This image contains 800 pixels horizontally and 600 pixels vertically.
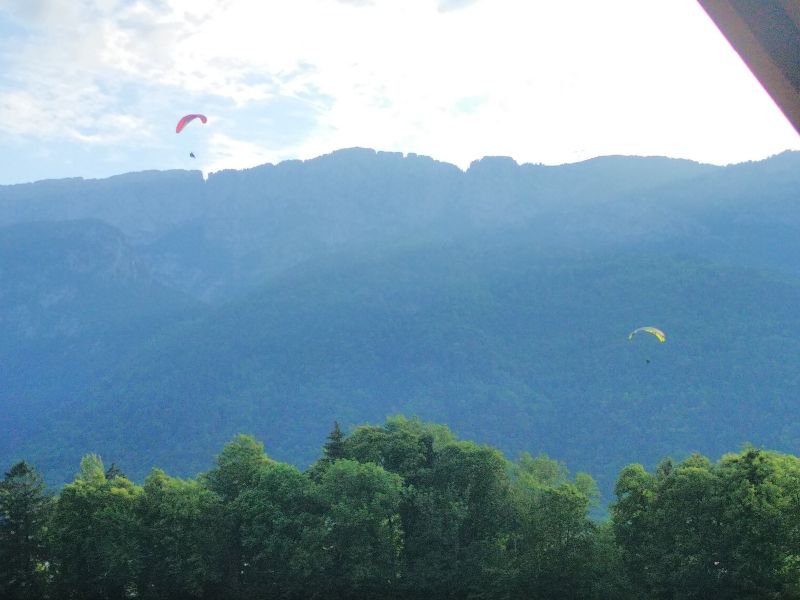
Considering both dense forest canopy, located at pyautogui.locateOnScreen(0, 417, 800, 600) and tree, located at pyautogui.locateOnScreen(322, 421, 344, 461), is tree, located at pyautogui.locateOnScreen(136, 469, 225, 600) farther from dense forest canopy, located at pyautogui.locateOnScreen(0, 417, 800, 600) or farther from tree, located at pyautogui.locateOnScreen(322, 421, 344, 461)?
tree, located at pyautogui.locateOnScreen(322, 421, 344, 461)

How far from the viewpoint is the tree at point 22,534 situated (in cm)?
3597

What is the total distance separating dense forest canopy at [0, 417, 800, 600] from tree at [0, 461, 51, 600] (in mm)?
68

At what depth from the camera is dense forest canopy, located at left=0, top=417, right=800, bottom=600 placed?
3434 cm

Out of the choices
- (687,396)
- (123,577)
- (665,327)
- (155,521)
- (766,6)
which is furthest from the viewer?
(665,327)

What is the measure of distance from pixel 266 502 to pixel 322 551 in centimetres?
380

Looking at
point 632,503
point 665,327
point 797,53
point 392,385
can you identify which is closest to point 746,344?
point 665,327

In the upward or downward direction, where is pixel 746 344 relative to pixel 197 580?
upward

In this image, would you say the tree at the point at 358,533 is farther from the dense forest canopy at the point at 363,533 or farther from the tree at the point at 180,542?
the tree at the point at 180,542

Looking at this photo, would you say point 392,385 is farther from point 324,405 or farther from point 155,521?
point 155,521

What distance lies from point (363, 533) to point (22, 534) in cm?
1644

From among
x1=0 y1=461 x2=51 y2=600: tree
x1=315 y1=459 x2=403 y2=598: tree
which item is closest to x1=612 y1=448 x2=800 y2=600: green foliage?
x1=315 y1=459 x2=403 y2=598: tree

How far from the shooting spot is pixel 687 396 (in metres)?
153

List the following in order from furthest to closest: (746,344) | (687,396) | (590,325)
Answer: (590,325), (746,344), (687,396)

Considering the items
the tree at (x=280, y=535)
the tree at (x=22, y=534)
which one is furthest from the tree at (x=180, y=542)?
the tree at (x=22, y=534)
